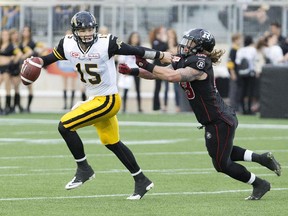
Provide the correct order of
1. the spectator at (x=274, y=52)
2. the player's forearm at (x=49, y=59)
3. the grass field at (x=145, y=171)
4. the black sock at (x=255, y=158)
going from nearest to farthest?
the grass field at (x=145, y=171) < the black sock at (x=255, y=158) < the player's forearm at (x=49, y=59) < the spectator at (x=274, y=52)

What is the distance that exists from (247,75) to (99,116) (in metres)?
11.7

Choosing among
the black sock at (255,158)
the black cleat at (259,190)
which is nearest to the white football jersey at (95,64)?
the black sock at (255,158)

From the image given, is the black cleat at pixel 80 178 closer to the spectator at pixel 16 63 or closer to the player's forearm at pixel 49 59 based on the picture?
the player's forearm at pixel 49 59

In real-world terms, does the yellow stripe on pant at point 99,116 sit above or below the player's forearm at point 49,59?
below

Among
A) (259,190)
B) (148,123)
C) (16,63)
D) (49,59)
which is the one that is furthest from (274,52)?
(259,190)

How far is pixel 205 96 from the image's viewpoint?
8.66 m

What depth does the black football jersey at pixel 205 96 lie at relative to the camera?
339 inches

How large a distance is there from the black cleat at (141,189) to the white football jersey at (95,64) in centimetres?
85

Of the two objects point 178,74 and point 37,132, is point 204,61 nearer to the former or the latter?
point 178,74

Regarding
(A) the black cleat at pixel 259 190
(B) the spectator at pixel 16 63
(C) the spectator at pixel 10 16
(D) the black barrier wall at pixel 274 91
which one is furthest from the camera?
(C) the spectator at pixel 10 16

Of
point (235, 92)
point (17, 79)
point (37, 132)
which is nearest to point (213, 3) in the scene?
point (235, 92)

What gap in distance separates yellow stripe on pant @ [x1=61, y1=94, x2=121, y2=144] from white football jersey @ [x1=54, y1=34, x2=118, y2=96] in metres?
0.09

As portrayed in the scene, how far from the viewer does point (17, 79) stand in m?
20.5

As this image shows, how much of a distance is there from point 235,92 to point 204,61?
12.5 metres
